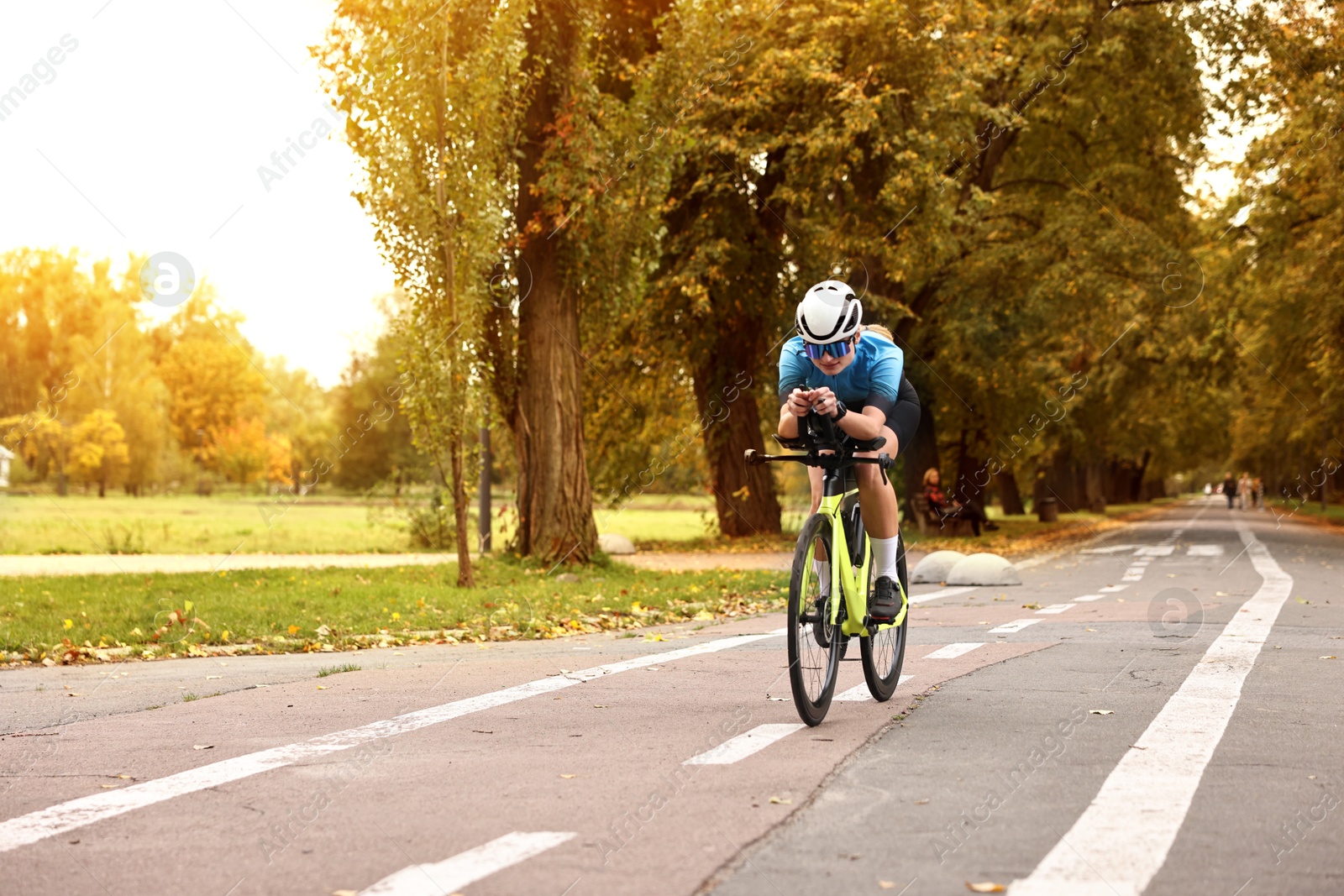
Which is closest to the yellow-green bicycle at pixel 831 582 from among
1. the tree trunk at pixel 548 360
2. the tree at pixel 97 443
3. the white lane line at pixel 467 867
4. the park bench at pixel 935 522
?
the white lane line at pixel 467 867

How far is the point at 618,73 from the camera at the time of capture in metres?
19.1

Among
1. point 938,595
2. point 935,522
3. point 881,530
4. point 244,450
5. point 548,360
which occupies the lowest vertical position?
point 938,595

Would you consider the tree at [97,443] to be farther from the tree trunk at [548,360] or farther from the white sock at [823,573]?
the white sock at [823,573]

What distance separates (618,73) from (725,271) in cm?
630

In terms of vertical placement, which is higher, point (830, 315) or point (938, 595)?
point (830, 315)

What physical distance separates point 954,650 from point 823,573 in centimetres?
337

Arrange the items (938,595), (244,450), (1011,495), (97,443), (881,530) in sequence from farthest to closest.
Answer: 1. (244,450)
2. (97,443)
3. (1011,495)
4. (938,595)
5. (881,530)

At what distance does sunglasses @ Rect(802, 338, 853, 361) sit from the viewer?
19.8 feet

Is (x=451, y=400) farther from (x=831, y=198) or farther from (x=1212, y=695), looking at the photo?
(x=831, y=198)

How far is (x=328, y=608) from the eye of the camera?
39.5 feet

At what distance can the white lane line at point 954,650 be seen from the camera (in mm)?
8859

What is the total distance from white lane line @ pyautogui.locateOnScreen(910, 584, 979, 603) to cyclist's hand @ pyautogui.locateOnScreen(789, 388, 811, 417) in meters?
8.65

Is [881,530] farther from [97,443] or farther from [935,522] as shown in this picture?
[97,443]

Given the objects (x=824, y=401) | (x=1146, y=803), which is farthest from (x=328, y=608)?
(x=1146, y=803)
